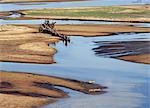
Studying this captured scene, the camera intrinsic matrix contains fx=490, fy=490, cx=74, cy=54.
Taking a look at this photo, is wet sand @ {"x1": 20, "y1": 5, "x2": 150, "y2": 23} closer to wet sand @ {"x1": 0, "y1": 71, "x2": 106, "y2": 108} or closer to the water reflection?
the water reflection

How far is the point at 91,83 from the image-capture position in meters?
20.8

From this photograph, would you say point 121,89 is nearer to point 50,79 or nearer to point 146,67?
point 50,79

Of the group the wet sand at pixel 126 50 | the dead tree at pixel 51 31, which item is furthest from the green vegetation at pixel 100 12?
the wet sand at pixel 126 50

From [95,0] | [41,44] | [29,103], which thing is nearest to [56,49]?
[41,44]

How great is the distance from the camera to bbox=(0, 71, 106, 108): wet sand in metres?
17.5

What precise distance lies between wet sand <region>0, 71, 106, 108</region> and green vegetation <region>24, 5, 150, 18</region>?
98.0 feet

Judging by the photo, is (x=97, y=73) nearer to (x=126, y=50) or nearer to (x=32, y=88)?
(x=32, y=88)

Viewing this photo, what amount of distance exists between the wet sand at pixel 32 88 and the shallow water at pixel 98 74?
55 cm

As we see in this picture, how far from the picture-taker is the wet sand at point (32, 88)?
17547 millimetres

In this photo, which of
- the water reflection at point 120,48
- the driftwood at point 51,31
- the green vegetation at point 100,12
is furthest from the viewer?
the green vegetation at point 100,12

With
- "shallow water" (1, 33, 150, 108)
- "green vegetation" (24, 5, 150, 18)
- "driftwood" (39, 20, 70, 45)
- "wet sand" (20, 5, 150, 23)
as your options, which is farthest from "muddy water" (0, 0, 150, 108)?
"green vegetation" (24, 5, 150, 18)

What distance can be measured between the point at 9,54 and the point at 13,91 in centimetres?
985

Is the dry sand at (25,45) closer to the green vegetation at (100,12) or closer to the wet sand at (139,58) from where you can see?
the wet sand at (139,58)

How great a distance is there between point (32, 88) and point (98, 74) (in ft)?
13.8
